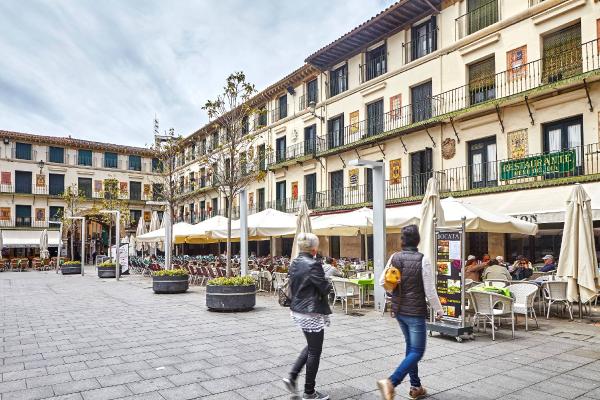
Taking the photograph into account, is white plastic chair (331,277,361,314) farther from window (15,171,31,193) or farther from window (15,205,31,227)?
window (15,171,31,193)

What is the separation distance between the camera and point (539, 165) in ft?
52.9

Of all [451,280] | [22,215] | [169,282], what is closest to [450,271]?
[451,280]

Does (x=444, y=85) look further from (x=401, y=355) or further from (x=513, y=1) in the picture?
(x=401, y=355)

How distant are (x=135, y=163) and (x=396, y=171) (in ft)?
128

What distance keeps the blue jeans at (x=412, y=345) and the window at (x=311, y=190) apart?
22.1 meters

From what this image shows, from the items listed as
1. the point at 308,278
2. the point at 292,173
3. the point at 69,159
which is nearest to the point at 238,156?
the point at 308,278

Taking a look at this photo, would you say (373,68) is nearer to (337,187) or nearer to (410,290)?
(337,187)

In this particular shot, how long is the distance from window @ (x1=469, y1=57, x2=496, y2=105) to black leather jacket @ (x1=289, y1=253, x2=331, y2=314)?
16.0m

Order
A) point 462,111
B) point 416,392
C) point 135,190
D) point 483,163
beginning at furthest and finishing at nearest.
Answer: point 135,190 → point 462,111 → point 483,163 → point 416,392

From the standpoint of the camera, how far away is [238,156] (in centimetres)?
1426

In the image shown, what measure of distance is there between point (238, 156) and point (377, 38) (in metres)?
12.7

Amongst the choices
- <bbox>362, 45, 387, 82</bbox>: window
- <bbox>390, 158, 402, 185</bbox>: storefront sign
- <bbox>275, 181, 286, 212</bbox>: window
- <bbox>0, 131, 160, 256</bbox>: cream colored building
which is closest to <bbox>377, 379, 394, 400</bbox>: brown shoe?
<bbox>390, 158, 402, 185</bbox>: storefront sign

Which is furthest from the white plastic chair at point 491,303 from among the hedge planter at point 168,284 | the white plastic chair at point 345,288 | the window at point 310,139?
the window at point 310,139

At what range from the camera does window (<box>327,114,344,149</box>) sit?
25938 mm
